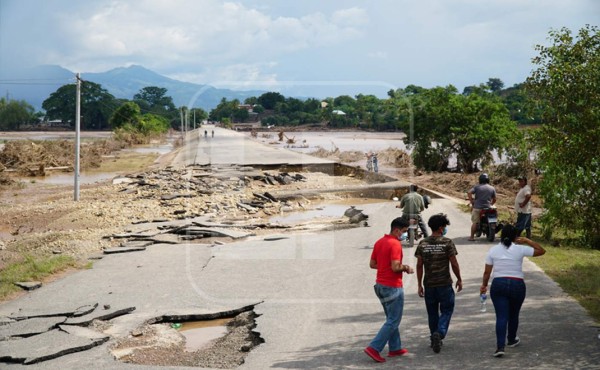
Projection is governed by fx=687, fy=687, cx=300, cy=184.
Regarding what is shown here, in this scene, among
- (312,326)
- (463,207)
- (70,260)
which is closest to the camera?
(312,326)

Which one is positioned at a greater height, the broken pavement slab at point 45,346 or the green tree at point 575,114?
the green tree at point 575,114

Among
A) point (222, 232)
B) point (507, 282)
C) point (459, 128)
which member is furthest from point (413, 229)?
point (459, 128)

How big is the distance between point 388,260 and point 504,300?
4.60 ft

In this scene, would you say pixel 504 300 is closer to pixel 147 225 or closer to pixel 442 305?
pixel 442 305

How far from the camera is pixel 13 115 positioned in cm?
17000

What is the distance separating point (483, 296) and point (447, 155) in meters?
29.7

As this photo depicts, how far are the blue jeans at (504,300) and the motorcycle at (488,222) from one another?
7.82 meters

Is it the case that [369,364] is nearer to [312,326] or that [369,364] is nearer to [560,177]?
[312,326]

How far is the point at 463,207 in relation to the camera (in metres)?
23.4

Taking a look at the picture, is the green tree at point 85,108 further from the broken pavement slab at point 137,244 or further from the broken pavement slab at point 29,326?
the broken pavement slab at point 29,326

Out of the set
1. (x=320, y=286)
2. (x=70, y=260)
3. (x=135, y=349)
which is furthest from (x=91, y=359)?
(x=70, y=260)

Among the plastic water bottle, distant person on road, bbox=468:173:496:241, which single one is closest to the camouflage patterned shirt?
the plastic water bottle

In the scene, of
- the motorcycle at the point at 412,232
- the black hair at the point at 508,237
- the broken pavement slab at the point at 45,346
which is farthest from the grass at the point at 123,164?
the black hair at the point at 508,237

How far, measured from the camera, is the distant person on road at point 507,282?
25.6 feet
